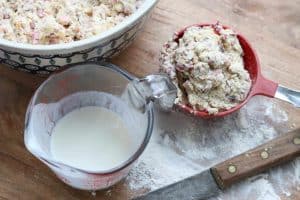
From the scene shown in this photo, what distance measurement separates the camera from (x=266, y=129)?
42.5 inches

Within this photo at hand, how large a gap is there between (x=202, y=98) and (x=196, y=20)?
0.20 meters

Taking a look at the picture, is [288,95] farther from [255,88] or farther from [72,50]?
[72,50]

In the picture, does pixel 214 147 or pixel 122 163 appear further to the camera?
pixel 214 147

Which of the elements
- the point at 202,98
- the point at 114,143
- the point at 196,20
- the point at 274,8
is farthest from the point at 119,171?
the point at 274,8

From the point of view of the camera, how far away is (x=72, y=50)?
0.95 m

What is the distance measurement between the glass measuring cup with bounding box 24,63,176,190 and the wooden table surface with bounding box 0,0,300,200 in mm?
58

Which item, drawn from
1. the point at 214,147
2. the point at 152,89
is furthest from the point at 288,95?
the point at 152,89

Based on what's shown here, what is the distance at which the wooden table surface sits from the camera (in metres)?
1.02

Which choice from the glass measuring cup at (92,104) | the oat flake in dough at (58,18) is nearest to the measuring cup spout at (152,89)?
the glass measuring cup at (92,104)

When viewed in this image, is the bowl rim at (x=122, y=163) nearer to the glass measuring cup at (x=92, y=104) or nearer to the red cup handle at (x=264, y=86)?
the glass measuring cup at (x=92, y=104)

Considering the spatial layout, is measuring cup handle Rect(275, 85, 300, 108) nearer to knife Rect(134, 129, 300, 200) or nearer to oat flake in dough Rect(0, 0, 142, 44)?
knife Rect(134, 129, 300, 200)

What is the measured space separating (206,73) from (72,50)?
0.74 ft

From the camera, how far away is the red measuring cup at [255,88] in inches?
40.5

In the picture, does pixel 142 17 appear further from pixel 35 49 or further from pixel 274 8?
pixel 274 8
